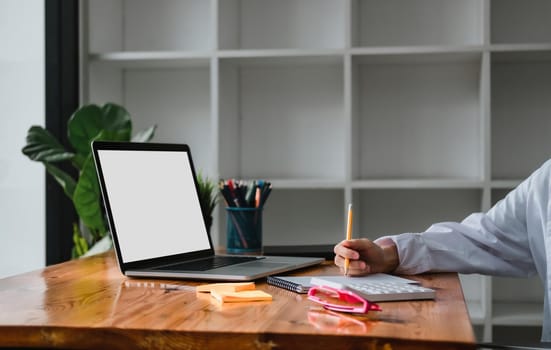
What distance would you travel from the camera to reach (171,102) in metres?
3.04

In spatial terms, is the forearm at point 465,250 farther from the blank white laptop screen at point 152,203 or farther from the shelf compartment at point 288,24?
the shelf compartment at point 288,24

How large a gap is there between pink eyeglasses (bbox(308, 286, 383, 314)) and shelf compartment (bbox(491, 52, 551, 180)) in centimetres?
188

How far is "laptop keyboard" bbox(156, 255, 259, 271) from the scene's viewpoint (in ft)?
4.92

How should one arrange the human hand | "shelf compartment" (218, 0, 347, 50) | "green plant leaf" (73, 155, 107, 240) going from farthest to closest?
1. "shelf compartment" (218, 0, 347, 50)
2. "green plant leaf" (73, 155, 107, 240)
3. the human hand

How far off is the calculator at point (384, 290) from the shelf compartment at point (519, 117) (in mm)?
1714

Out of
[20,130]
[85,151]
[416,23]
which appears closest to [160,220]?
[85,151]

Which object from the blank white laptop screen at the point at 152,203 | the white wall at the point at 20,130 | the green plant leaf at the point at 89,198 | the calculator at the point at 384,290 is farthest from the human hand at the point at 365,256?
the white wall at the point at 20,130

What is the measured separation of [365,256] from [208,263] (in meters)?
0.36

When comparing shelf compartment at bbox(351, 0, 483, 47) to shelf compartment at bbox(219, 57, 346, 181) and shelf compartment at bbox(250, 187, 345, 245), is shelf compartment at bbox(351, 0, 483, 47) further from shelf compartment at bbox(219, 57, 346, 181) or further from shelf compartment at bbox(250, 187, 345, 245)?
shelf compartment at bbox(250, 187, 345, 245)

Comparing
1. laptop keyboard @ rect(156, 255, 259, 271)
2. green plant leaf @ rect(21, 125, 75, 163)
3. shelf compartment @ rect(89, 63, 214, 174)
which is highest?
shelf compartment @ rect(89, 63, 214, 174)

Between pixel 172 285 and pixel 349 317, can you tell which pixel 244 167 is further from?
pixel 349 317

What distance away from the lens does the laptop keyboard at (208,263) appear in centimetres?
150

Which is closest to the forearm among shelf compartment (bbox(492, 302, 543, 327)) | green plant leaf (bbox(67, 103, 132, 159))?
shelf compartment (bbox(492, 302, 543, 327))

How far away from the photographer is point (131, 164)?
1632mm
